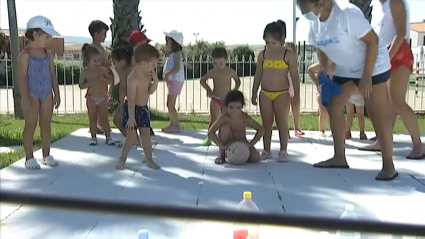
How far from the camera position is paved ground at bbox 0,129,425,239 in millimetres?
3311

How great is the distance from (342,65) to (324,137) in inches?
99.8

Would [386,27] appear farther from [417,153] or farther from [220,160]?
[220,160]

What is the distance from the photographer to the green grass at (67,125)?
250 inches

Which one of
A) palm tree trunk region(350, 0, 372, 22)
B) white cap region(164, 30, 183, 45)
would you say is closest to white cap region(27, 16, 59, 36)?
white cap region(164, 30, 183, 45)

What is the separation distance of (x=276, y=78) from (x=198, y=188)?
5.06 feet

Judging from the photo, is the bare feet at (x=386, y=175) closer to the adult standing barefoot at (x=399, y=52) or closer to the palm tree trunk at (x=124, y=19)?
the adult standing barefoot at (x=399, y=52)

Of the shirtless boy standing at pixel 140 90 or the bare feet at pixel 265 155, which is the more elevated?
the shirtless boy standing at pixel 140 90

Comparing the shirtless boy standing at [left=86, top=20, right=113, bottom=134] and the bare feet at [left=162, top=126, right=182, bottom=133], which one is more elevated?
the shirtless boy standing at [left=86, top=20, right=113, bottom=134]

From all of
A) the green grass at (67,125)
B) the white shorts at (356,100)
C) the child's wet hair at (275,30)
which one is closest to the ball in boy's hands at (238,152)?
the child's wet hair at (275,30)

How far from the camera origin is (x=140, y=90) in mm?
4824

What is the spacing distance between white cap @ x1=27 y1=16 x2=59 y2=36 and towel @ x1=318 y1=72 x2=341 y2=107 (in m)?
2.53

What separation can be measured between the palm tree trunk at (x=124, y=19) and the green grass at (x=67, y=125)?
1.70 metres

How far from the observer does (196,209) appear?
39.6 inches

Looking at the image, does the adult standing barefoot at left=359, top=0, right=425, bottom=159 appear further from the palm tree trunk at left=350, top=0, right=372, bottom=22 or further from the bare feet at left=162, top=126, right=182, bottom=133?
the palm tree trunk at left=350, top=0, right=372, bottom=22
